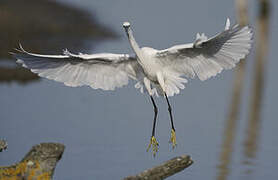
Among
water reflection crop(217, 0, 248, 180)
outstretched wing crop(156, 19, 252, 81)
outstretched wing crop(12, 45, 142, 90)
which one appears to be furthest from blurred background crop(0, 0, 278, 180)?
outstretched wing crop(156, 19, 252, 81)

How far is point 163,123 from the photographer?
428 inches

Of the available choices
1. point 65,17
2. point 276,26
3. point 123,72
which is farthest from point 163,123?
point 276,26

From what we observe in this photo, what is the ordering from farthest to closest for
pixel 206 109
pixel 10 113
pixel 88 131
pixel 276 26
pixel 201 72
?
pixel 276 26 < pixel 206 109 < pixel 10 113 < pixel 88 131 < pixel 201 72

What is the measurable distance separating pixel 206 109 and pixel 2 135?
13.0ft

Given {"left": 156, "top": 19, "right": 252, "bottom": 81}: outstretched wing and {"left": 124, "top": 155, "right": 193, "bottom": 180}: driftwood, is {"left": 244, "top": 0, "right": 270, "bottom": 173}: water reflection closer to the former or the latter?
{"left": 156, "top": 19, "right": 252, "bottom": 81}: outstretched wing

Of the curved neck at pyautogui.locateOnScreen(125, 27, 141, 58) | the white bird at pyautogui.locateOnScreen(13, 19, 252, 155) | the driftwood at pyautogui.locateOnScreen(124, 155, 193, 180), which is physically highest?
the curved neck at pyautogui.locateOnScreen(125, 27, 141, 58)

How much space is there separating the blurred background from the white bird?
125cm

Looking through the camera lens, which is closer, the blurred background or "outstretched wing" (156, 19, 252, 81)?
"outstretched wing" (156, 19, 252, 81)

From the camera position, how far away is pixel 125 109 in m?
11.8

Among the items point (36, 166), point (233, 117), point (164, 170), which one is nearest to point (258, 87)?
point (233, 117)

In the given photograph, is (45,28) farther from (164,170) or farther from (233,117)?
(164,170)

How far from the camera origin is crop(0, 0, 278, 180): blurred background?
931cm

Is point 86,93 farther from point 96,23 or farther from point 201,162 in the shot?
point 96,23

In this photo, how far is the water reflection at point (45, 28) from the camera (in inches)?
659
